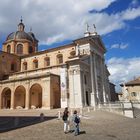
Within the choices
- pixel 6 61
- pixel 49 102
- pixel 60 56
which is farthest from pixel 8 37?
pixel 49 102

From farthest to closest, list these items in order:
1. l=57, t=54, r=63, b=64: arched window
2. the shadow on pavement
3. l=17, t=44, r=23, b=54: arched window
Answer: l=17, t=44, r=23, b=54: arched window → l=57, t=54, r=63, b=64: arched window → the shadow on pavement

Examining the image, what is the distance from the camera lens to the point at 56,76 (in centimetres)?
3109

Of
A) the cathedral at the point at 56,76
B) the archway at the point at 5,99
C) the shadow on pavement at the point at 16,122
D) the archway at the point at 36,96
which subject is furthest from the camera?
the archway at the point at 5,99

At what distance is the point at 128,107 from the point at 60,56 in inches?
719

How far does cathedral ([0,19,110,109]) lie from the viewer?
29844 millimetres

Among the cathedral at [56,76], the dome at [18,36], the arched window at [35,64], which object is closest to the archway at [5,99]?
the cathedral at [56,76]

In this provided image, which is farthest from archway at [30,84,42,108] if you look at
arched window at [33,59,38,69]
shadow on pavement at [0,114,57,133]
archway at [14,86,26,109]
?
shadow on pavement at [0,114,57,133]

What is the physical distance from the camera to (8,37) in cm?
4641

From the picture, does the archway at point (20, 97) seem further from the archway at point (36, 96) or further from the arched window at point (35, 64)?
the arched window at point (35, 64)

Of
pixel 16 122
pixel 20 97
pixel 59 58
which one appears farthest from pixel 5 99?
pixel 16 122

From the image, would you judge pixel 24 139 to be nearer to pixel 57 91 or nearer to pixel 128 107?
pixel 128 107

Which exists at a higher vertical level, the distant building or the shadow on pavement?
the distant building

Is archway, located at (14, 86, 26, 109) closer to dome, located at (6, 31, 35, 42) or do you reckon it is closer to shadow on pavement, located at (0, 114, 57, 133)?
dome, located at (6, 31, 35, 42)

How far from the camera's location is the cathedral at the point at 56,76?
2984 centimetres
